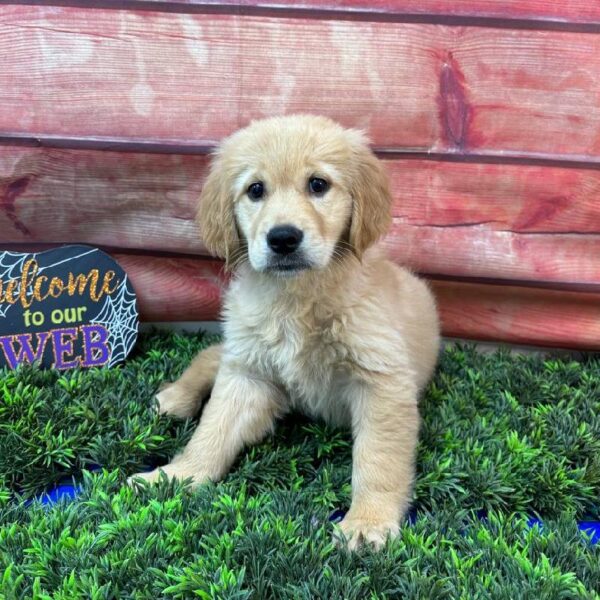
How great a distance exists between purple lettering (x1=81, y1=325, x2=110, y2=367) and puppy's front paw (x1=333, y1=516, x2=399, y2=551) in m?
1.43

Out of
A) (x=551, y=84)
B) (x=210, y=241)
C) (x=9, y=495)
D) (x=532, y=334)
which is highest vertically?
(x=551, y=84)

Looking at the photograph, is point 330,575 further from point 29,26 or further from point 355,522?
point 29,26

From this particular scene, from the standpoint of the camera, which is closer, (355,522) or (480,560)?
(480,560)

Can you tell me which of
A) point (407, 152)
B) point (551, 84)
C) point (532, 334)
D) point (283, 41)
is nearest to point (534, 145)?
point (551, 84)

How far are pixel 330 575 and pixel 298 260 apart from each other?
858 mm

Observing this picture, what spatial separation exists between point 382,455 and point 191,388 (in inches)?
35.1

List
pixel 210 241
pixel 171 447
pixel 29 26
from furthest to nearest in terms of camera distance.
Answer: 1. pixel 29 26
2. pixel 171 447
3. pixel 210 241

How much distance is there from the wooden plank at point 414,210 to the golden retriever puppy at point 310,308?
74 centimetres

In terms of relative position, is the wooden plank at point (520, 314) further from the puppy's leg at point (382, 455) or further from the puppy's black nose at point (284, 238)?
the puppy's black nose at point (284, 238)

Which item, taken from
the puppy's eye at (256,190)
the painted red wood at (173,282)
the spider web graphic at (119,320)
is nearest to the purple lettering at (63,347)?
the spider web graphic at (119,320)

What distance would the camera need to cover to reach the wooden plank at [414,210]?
2.73 metres

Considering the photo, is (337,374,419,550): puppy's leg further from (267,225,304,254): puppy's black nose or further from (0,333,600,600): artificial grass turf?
(267,225,304,254): puppy's black nose

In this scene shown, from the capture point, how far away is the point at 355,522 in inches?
67.9

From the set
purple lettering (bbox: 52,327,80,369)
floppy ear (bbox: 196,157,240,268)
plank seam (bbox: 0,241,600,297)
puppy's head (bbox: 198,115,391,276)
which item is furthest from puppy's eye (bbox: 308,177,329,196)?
purple lettering (bbox: 52,327,80,369)
